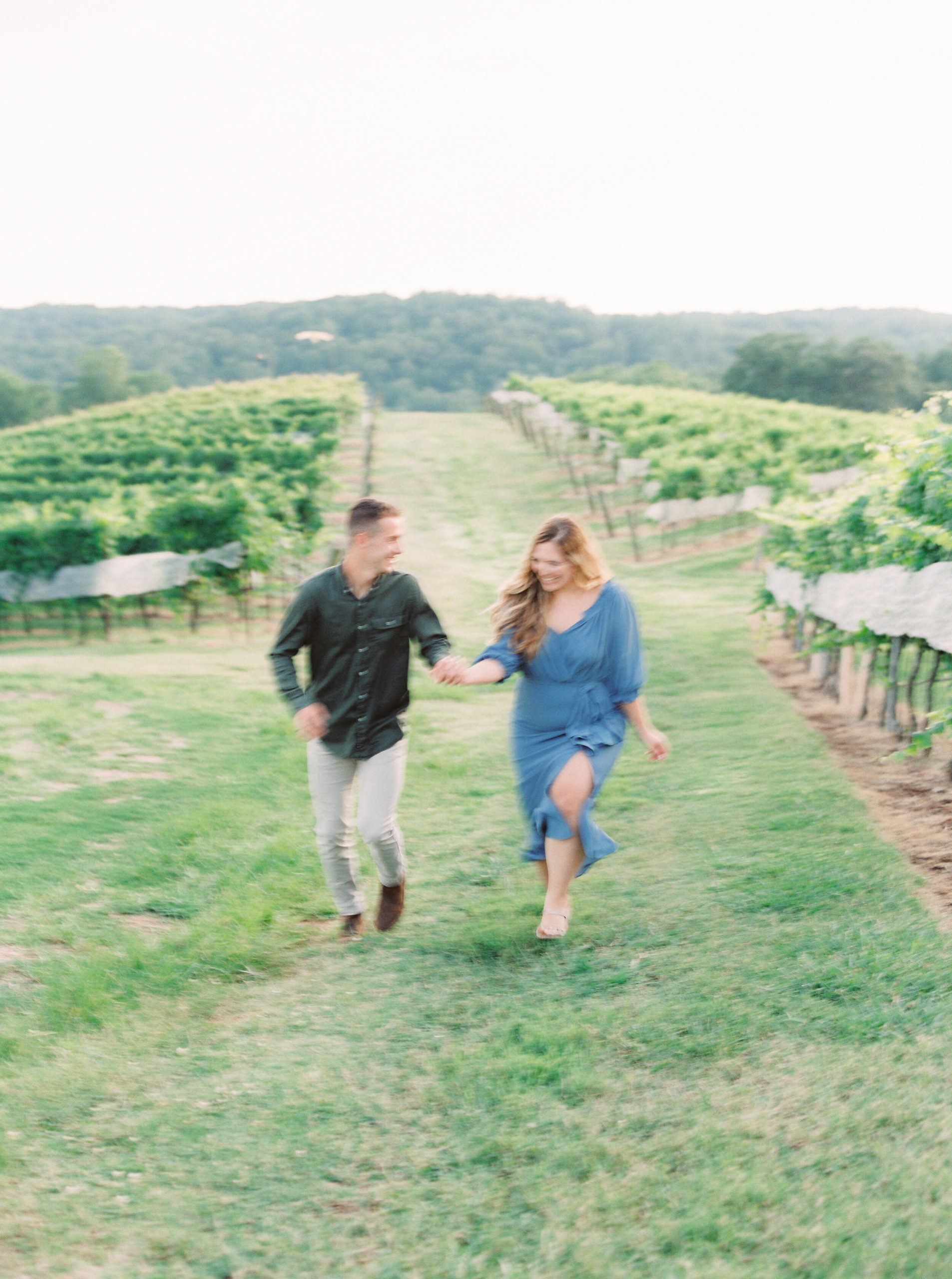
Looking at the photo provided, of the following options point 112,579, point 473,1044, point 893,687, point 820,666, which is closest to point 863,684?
point 820,666

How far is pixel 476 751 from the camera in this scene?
745 centimetres

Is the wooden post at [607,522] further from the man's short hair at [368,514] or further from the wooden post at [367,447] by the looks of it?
the man's short hair at [368,514]

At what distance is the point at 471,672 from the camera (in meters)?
3.90

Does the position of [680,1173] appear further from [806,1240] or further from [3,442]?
[3,442]

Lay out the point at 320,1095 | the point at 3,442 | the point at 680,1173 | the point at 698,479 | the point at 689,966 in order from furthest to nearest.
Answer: the point at 3,442
the point at 698,479
the point at 689,966
the point at 320,1095
the point at 680,1173

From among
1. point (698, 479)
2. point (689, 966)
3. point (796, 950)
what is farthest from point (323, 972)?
point (698, 479)

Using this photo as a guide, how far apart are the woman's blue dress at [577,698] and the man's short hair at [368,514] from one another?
0.64 meters

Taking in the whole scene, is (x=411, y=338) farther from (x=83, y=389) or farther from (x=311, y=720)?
(x=311, y=720)

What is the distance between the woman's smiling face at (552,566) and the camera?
12.8 ft

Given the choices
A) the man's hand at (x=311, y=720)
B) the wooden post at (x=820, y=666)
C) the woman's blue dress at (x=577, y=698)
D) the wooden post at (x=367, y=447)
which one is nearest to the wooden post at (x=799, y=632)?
the wooden post at (x=820, y=666)

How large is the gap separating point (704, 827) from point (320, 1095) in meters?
2.93

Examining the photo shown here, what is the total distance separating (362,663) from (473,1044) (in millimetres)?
1456

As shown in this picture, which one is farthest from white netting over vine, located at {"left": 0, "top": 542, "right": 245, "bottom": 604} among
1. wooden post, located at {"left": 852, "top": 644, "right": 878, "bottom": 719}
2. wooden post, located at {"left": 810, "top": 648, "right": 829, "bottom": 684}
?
wooden post, located at {"left": 852, "top": 644, "right": 878, "bottom": 719}

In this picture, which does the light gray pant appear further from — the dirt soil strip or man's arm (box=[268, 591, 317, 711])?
the dirt soil strip
